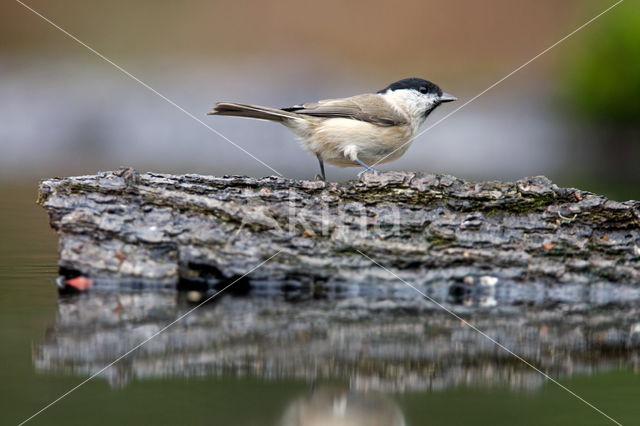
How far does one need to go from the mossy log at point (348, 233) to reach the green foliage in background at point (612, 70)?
1291 cm

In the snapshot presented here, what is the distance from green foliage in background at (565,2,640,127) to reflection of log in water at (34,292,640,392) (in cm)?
1370

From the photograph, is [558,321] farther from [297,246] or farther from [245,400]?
[245,400]

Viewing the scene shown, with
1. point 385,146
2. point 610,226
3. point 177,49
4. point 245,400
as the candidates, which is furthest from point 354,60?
point 245,400

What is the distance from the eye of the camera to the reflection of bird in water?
337 centimetres

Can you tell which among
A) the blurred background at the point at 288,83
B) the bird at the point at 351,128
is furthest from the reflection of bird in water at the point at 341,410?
the blurred background at the point at 288,83

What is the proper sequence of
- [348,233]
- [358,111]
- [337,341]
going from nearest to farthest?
[337,341] < [348,233] < [358,111]

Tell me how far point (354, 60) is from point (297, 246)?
61.3ft

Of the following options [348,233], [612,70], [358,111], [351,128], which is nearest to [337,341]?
[348,233]

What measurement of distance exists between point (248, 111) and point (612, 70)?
13538 millimetres

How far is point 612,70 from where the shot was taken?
18.2 meters

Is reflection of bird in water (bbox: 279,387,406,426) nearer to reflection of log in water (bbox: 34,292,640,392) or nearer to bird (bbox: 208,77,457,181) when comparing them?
reflection of log in water (bbox: 34,292,640,392)

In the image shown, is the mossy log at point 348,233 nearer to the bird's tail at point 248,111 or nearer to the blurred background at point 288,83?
the bird's tail at point 248,111

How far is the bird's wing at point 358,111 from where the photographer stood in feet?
23.1

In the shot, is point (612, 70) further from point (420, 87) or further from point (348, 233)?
point (348, 233)
